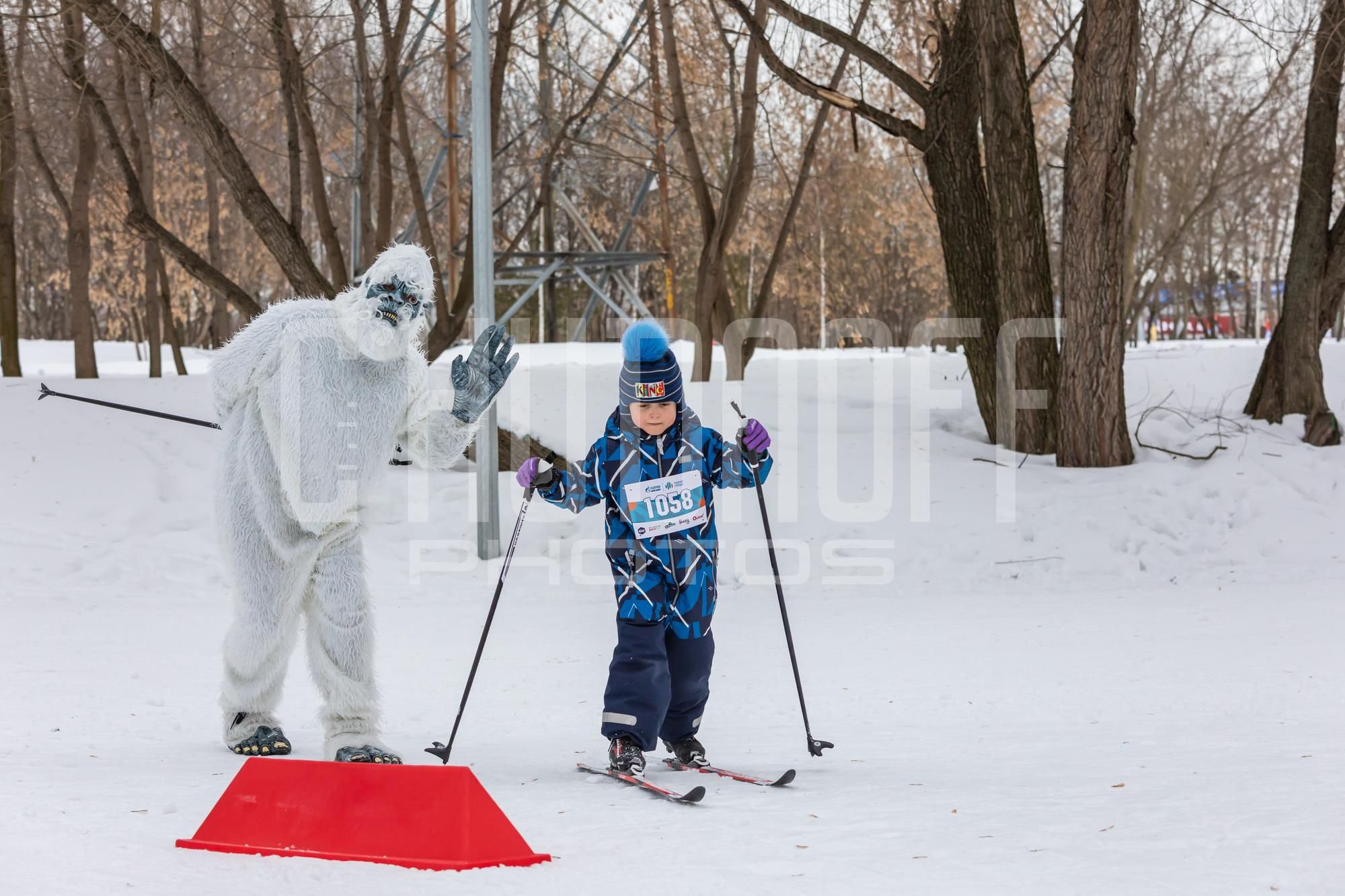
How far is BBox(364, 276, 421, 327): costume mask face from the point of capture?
417 centimetres

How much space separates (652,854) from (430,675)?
3.23 m

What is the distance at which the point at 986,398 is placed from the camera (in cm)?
1110

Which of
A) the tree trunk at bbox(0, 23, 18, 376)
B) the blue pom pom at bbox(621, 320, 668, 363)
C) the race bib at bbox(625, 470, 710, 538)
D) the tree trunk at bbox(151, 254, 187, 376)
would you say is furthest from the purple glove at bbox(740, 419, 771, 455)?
the tree trunk at bbox(151, 254, 187, 376)

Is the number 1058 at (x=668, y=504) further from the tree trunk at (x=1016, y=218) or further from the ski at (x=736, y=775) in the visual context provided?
the tree trunk at (x=1016, y=218)

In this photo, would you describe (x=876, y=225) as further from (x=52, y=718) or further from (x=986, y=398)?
(x=52, y=718)

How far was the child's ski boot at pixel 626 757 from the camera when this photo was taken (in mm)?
4109

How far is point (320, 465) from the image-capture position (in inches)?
162

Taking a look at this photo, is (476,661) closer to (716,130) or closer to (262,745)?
(262,745)

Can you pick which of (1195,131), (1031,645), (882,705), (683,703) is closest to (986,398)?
(1031,645)

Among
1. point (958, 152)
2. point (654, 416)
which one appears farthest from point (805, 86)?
point (654, 416)

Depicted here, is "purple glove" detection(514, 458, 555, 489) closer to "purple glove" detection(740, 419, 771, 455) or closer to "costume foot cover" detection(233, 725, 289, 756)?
"purple glove" detection(740, 419, 771, 455)

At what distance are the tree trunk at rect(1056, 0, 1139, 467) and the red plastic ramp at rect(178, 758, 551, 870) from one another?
7.79 m

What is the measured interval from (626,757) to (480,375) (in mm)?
1429

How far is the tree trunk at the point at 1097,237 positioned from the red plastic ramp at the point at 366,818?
7.79 m
